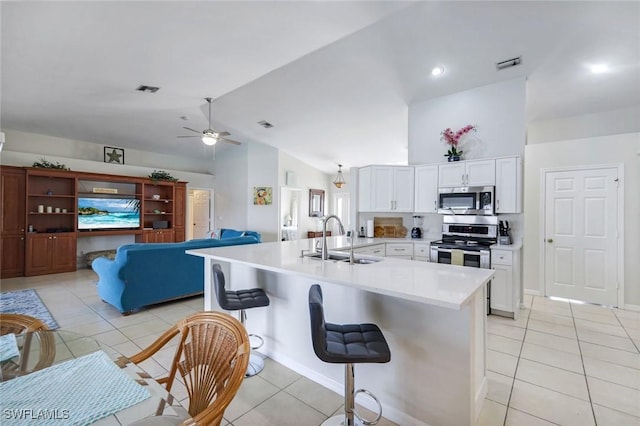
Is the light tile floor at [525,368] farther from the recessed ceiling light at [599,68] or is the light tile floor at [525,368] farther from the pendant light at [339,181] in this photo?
the pendant light at [339,181]

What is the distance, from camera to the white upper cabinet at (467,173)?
4035 millimetres

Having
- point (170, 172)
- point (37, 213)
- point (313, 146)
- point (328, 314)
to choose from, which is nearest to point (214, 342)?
point (328, 314)

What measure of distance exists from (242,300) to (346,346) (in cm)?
116

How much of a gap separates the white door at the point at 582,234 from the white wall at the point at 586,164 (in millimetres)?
108

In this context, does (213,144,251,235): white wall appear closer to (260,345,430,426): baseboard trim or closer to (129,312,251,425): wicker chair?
(260,345,430,426): baseboard trim

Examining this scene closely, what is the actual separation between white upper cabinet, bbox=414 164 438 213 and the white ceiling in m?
1.20

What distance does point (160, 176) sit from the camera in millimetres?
7477

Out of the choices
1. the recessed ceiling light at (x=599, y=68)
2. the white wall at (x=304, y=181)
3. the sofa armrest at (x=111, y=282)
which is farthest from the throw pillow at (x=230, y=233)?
the recessed ceiling light at (x=599, y=68)

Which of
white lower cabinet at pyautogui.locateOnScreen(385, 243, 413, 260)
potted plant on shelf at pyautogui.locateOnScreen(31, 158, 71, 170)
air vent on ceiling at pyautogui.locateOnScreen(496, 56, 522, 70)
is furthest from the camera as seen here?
potted plant on shelf at pyautogui.locateOnScreen(31, 158, 71, 170)

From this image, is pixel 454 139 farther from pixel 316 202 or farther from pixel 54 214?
pixel 54 214

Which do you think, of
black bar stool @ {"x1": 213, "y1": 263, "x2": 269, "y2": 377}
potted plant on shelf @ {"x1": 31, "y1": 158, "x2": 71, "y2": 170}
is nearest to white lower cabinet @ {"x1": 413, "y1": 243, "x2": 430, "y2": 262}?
black bar stool @ {"x1": 213, "y1": 263, "x2": 269, "y2": 377}

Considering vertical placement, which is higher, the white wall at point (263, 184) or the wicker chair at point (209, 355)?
the white wall at point (263, 184)

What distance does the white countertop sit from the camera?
1457mm

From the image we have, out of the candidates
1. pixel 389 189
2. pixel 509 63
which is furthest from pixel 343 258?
pixel 509 63
